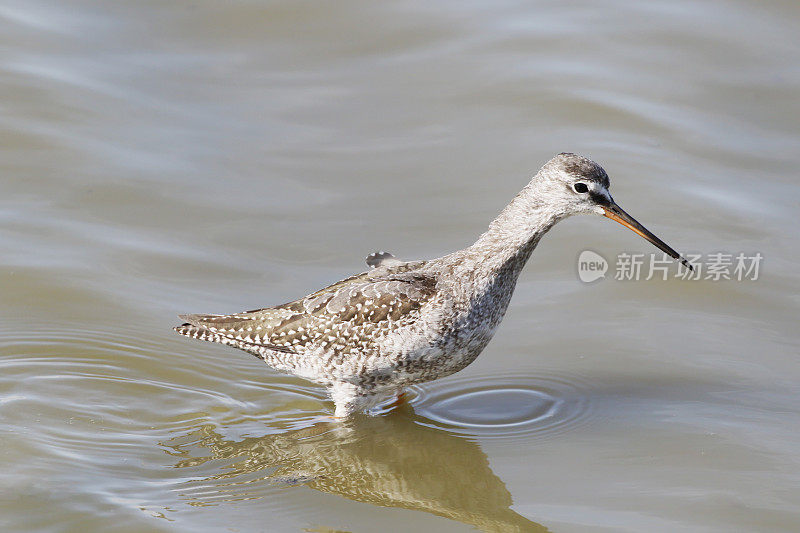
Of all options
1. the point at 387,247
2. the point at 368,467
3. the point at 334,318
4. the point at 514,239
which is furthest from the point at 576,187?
the point at 387,247

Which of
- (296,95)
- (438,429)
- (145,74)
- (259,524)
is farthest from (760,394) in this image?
(145,74)

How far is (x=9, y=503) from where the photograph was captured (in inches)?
285

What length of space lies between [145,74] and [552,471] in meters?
7.53

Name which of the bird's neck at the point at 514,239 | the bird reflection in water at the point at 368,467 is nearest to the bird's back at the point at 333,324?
the bird's neck at the point at 514,239

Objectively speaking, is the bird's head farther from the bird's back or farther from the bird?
the bird's back

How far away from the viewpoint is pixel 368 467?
8102 millimetres

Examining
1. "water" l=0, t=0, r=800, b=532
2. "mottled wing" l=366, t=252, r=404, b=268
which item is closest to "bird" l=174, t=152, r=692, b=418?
"mottled wing" l=366, t=252, r=404, b=268

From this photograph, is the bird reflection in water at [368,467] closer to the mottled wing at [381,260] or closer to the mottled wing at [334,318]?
the mottled wing at [334,318]

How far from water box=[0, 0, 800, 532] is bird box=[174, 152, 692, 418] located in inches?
17.7

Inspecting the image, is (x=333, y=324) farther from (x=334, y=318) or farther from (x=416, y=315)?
(x=416, y=315)

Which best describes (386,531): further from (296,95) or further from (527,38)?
(527,38)

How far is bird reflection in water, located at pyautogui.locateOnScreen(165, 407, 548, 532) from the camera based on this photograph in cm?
757

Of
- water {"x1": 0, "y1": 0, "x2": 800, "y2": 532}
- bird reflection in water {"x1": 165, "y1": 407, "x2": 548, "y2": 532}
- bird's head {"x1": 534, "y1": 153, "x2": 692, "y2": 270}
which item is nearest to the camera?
bird reflection in water {"x1": 165, "y1": 407, "x2": 548, "y2": 532}

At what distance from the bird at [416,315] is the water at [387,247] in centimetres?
45
